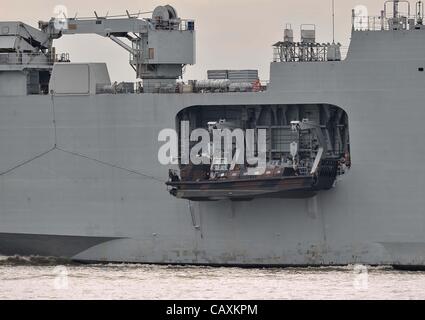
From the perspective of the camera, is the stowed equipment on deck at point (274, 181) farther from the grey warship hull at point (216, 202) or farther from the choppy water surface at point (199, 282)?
the choppy water surface at point (199, 282)

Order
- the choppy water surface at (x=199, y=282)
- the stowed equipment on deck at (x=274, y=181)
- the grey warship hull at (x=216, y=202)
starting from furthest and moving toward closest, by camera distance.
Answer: the grey warship hull at (x=216, y=202)
the stowed equipment on deck at (x=274, y=181)
the choppy water surface at (x=199, y=282)

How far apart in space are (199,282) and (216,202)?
287 cm

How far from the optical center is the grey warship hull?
39062 millimetres

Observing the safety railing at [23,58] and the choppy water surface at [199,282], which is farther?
the safety railing at [23,58]

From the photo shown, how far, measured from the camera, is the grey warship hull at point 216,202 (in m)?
39.1

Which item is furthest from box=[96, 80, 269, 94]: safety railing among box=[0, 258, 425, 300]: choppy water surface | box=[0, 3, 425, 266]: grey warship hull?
box=[0, 258, 425, 300]: choppy water surface

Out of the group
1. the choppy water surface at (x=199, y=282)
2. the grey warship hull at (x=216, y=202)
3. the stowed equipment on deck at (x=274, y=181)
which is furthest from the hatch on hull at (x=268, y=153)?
the choppy water surface at (x=199, y=282)

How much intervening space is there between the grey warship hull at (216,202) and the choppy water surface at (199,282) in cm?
52

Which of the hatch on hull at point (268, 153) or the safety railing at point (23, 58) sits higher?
the safety railing at point (23, 58)

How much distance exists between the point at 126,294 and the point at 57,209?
18.1ft

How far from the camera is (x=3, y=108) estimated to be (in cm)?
4116

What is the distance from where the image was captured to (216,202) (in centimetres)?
4006

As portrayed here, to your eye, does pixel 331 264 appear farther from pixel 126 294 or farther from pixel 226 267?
pixel 126 294

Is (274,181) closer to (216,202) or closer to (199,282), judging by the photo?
(216,202)
